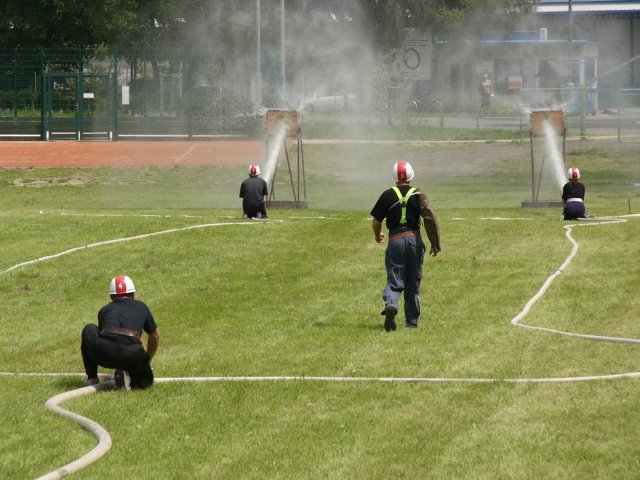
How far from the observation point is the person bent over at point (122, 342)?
38.0ft

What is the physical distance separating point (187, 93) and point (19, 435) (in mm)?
43760

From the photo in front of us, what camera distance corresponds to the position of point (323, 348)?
1360 centimetres

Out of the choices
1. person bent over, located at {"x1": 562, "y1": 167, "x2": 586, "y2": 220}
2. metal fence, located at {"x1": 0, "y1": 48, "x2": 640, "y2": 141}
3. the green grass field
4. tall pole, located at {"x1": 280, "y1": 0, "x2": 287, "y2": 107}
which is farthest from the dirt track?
person bent over, located at {"x1": 562, "y1": 167, "x2": 586, "y2": 220}

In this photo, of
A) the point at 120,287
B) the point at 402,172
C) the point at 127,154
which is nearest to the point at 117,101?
the point at 127,154

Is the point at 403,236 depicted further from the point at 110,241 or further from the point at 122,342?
the point at 110,241

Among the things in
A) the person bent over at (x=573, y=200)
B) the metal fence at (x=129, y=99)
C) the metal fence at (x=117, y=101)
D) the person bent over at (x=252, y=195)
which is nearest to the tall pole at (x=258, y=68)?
the metal fence at (x=129, y=99)

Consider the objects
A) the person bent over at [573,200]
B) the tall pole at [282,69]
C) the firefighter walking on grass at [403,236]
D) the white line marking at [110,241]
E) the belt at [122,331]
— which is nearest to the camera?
the belt at [122,331]

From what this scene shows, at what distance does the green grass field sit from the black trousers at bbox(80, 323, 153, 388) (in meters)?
0.21

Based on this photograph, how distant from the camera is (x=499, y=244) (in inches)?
882

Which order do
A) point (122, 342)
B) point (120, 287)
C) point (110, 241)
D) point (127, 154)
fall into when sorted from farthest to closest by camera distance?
point (127, 154) < point (110, 241) < point (120, 287) < point (122, 342)

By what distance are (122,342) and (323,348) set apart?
2731mm

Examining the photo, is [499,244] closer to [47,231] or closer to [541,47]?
[47,231]

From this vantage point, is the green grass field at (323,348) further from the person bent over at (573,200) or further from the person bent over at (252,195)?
the person bent over at (252,195)

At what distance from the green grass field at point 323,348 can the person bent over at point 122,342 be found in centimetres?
23
